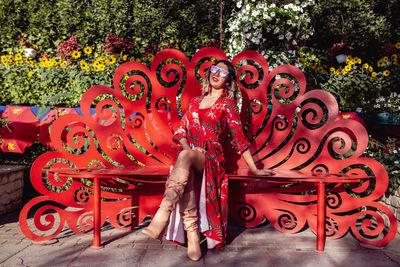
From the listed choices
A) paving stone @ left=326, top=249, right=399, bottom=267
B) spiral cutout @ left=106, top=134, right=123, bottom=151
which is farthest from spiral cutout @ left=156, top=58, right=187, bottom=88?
paving stone @ left=326, top=249, right=399, bottom=267

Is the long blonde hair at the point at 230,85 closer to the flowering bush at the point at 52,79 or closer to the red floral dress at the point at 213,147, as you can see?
the red floral dress at the point at 213,147

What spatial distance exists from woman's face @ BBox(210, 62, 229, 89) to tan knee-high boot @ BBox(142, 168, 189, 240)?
1017 millimetres

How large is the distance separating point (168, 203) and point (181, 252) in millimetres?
636

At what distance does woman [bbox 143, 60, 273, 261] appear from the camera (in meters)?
2.32

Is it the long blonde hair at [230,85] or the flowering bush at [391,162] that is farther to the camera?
the flowering bush at [391,162]

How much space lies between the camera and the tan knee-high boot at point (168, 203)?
2.17 m

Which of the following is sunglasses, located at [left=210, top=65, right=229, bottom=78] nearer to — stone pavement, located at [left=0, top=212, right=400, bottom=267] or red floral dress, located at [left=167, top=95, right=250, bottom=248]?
red floral dress, located at [left=167, top=95, right=250, bottom=248]

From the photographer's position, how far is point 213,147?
2826mm

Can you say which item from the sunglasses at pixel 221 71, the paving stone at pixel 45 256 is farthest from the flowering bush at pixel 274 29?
the paving stone at pixel 45 256

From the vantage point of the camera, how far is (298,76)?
3125mm

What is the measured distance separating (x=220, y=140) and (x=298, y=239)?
47.3 inches

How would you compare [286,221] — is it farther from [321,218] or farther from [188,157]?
[188,157]

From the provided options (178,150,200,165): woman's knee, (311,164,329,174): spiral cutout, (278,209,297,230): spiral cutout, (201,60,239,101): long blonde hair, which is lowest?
(278,209,297,230): spiral cutout

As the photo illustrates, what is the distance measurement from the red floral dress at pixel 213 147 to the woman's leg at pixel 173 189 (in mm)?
186
